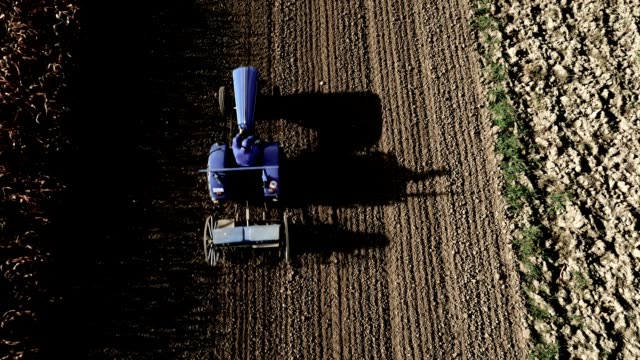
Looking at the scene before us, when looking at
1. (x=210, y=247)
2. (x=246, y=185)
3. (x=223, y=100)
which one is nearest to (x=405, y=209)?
(x=246, y=185)

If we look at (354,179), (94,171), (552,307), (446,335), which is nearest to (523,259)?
(552,307)

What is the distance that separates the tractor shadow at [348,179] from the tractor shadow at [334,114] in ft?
0.87

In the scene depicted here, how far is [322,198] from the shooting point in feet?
26.7

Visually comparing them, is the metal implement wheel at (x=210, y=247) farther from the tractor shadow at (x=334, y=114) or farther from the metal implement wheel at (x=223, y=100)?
the tractor shadow at (x=334, y=114)

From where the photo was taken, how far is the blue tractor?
726cm

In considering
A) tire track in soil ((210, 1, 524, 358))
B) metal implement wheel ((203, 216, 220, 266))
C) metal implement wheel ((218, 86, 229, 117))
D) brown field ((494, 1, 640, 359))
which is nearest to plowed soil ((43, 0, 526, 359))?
tire track in soil ((210, 1, 524, 358))

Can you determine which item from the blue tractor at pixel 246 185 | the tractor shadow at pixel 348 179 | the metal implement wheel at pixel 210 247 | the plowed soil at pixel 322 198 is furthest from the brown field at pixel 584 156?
the metal implement wheel at pixel 210 247

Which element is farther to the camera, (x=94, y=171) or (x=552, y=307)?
(x=94, y=171)

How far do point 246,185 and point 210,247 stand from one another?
1.07 meters

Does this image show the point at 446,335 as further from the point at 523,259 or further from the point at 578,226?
the point at 578,226

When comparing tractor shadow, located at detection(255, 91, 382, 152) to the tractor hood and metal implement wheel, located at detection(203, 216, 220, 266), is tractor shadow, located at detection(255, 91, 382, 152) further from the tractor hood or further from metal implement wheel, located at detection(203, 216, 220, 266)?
metal implement wheel, located at detection(203, 216, 220, 266)

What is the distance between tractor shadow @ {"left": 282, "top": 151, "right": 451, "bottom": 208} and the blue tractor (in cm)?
51

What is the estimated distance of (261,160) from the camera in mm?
7438

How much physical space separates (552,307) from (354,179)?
3537 millimetres
